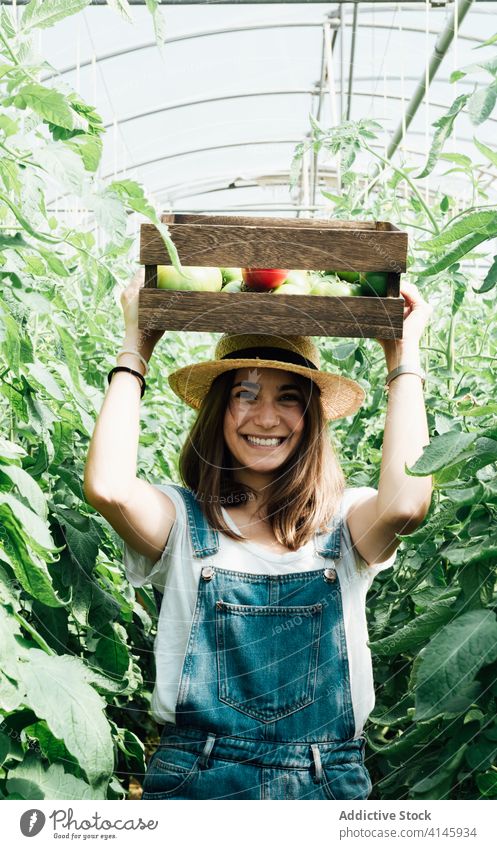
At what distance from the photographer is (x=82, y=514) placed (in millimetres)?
1750

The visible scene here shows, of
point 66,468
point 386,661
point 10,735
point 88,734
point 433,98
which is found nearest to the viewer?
point 88,734

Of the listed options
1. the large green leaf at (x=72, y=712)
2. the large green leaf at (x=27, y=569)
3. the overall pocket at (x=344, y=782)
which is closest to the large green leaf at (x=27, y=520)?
the large green leaf at (x=27, y=569)

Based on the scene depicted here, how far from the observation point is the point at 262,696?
1.58 meters

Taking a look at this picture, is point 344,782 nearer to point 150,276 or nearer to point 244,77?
point 150,276

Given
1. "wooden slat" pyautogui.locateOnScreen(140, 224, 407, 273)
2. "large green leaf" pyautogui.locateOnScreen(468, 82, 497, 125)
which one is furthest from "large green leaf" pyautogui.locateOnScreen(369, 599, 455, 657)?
"large green leaf" pyautogui.locateOnScreen(468, 82, 497, 125)

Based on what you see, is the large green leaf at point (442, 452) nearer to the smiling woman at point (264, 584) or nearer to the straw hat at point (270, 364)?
the smiling woman at point (264, 584)

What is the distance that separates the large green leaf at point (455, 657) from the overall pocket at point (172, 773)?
598 mm

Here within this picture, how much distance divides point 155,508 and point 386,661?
103cm

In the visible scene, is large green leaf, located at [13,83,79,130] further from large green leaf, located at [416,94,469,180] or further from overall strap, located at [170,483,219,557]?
overall strap, located at [170,483,219,557]

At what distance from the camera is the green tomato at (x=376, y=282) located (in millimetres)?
1401

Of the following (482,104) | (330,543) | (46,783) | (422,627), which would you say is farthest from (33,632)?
(482,104)

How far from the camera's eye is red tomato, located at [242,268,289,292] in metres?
1.38
